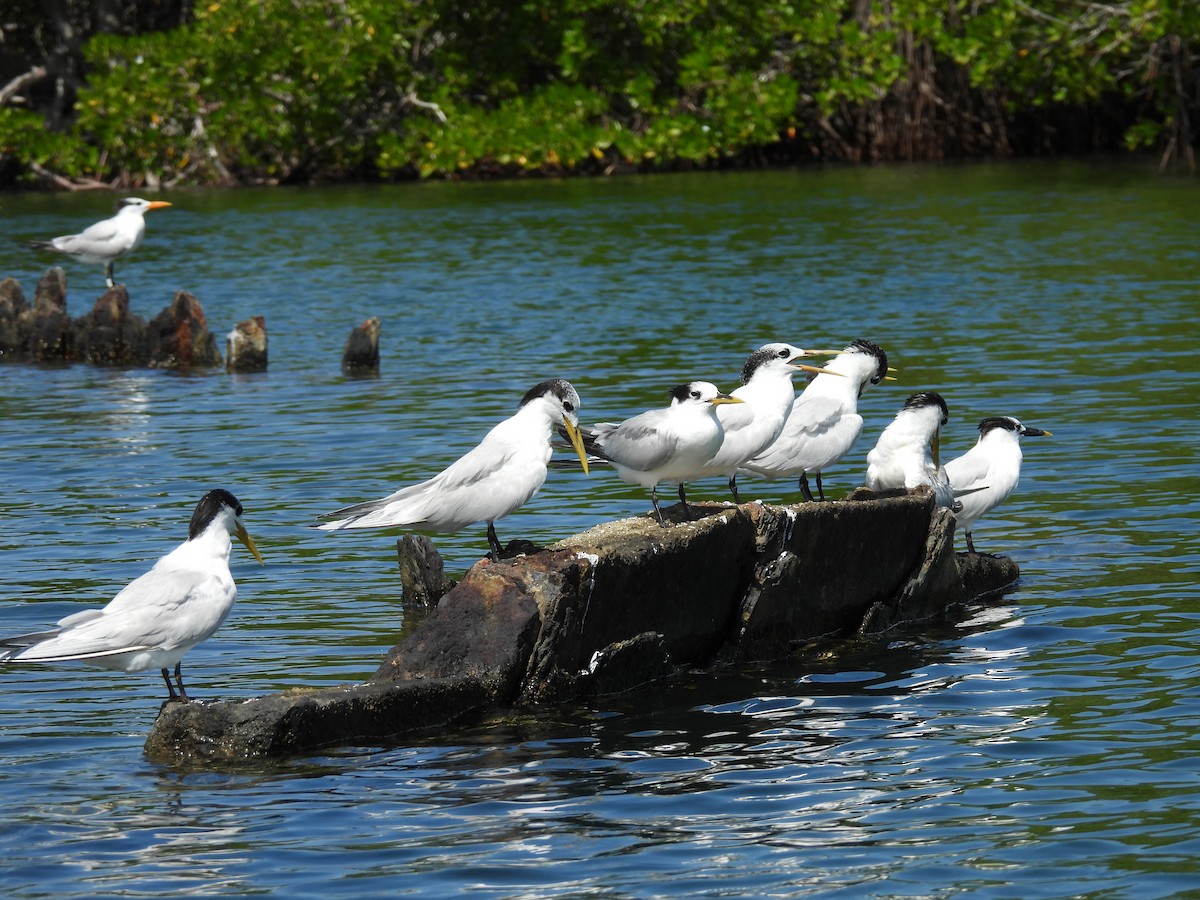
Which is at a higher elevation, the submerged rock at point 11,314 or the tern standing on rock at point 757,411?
the tern standing on rock at point 757,411

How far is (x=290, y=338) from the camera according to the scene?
23.9 metres

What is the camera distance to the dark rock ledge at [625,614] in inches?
326

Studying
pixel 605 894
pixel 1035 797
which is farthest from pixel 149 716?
pixel 1035 797

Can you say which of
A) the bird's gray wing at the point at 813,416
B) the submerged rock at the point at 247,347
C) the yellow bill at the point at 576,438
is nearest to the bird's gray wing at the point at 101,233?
the submerged rock at the point at 247,347

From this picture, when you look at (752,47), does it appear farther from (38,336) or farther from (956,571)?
(956,571)

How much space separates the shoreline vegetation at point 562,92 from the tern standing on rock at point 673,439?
33.9m

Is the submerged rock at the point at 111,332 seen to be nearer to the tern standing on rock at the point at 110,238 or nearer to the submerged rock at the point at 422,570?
the tern standing on rock at the point at 110,238

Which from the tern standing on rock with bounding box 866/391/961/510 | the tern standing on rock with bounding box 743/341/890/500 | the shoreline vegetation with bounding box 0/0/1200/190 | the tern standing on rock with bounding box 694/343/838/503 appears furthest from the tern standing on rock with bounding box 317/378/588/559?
the shoreline vegetation with bounding box 0/0/1200/190

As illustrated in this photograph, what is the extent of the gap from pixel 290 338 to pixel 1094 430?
1153cm

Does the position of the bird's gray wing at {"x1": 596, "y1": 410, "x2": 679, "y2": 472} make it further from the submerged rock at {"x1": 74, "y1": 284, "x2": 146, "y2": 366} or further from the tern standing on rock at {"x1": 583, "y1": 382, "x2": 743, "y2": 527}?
the submerged rock at {"x1": 74, "y1": 284, "x2": 146, "y2": 366}

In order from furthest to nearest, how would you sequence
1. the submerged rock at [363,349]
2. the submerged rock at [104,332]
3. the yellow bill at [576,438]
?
1. the submerged rock at [104,332]
2. the submerged rock at [363,349]
3. the yellow bill at [576,438]

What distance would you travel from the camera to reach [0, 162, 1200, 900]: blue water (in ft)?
23.5

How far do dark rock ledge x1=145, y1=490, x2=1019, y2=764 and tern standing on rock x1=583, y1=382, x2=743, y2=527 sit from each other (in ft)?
0.85

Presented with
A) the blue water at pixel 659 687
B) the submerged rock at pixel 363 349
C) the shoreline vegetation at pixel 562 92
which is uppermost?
the shoreline vegetation at pixel 562 92
